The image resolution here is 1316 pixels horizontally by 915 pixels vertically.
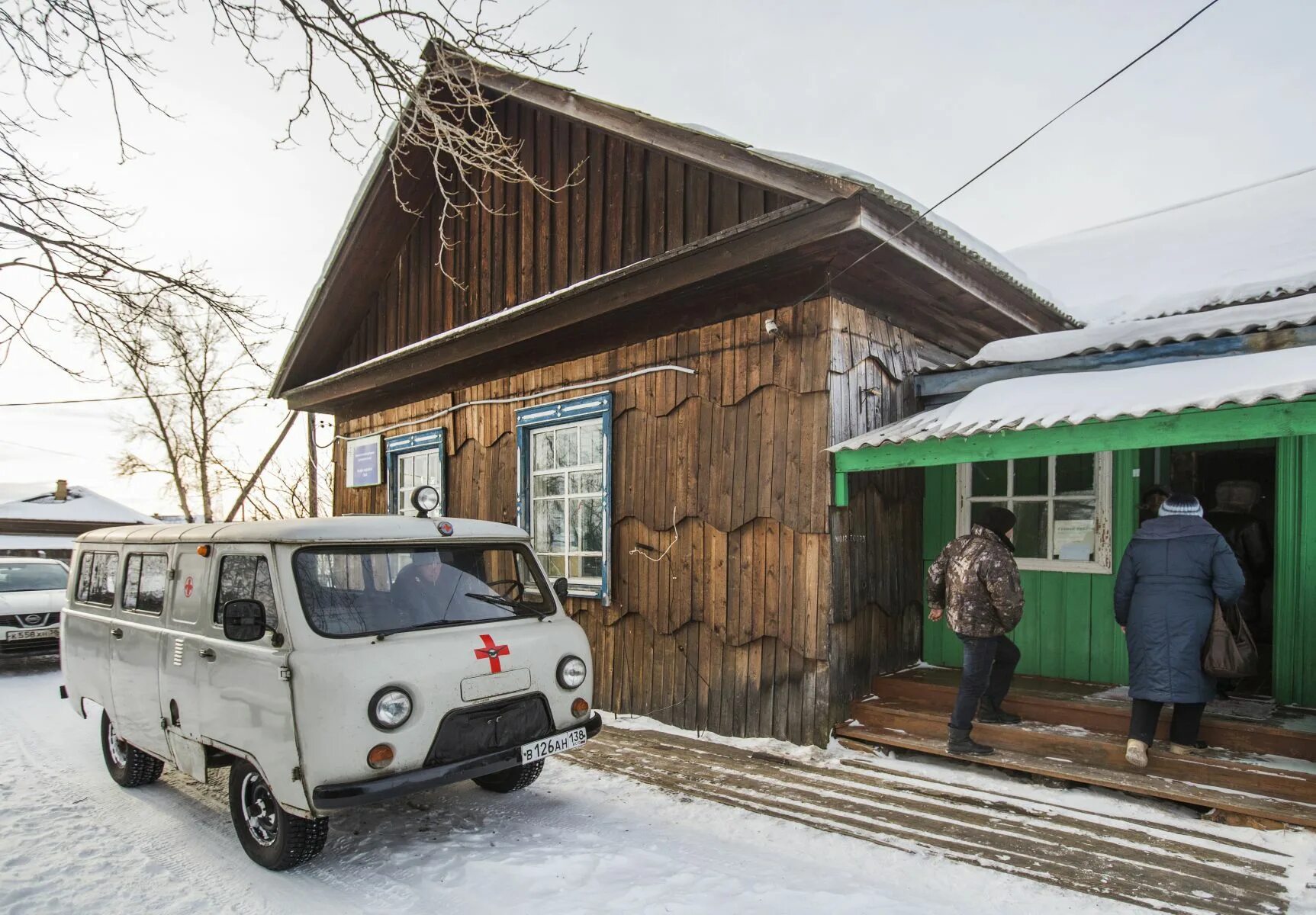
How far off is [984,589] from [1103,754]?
121cm

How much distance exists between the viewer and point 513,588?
5.13 meters

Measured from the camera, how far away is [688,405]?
22.8ft

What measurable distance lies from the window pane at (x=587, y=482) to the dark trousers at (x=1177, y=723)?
15.7ft

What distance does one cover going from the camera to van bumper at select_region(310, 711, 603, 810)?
3.66 meters

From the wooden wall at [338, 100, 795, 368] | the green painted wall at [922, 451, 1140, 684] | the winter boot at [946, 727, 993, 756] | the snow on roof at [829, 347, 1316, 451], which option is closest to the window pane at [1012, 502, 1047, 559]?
the green painted wall at [922, 451, 1140, 684]

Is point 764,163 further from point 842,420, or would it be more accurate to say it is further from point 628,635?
Result: point 628,635

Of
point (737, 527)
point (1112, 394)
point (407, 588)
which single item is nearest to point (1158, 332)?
point (1112, 394)

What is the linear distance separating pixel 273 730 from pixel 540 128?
687cm

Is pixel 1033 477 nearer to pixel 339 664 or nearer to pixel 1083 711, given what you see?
pixel 1083 711

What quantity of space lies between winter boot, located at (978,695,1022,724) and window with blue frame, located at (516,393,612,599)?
3459 millimetres

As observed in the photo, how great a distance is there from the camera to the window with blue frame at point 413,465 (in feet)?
32.4

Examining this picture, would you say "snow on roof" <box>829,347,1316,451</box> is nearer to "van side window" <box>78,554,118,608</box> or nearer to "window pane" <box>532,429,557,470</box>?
"window pane" <box>532,429,557,470</box>

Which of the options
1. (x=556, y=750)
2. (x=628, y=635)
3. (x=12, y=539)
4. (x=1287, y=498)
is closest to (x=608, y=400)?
(x=628, y=635)

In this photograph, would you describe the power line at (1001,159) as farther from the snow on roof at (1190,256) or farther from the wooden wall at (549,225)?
the snow on roof at (1190,256)
